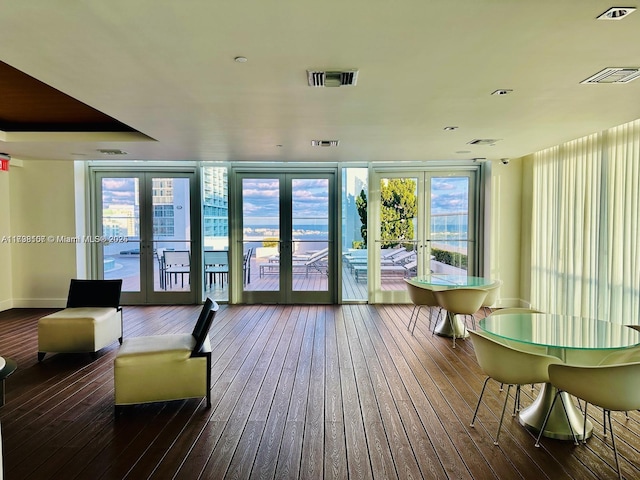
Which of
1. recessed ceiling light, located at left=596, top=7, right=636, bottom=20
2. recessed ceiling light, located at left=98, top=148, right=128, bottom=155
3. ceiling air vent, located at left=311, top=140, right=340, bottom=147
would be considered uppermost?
recessed ceiling light, located at left=98, top=148, right=128, bottom=155

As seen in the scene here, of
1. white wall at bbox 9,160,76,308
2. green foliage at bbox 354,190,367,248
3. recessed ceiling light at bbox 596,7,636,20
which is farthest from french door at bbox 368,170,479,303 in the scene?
white wall at bbox 9,160,76,308

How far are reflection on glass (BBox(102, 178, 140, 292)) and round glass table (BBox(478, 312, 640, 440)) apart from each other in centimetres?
689

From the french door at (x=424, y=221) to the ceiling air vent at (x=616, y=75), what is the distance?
4.63 meters

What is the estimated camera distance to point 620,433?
3010 mm

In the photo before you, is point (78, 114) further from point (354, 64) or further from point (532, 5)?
point (532, 5)

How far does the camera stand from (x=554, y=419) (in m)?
2.99

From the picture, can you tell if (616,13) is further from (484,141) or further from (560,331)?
(484,141)

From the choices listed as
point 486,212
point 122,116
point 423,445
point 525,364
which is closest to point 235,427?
point 423,445

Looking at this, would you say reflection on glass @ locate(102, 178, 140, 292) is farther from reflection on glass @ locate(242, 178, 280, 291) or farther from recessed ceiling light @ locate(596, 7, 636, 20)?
recessed ceiling light @ locate(596, 7, 636, 20)

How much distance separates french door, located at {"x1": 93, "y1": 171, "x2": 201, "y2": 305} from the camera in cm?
784

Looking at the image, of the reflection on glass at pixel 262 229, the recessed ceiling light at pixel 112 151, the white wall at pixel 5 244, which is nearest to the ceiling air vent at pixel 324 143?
the reflection on glass at pixel 262 229

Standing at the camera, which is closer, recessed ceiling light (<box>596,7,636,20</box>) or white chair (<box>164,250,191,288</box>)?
recessed ceiling light (<box>596,7,636,20</box>)

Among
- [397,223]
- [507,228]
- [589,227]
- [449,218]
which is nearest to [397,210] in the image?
[397,223]

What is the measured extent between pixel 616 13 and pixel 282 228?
633 cm
